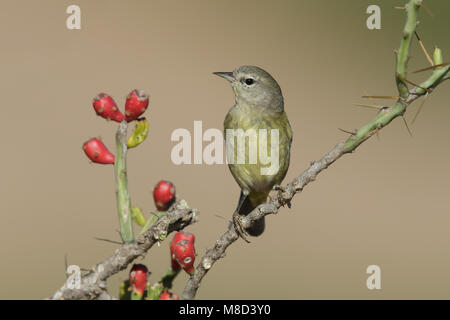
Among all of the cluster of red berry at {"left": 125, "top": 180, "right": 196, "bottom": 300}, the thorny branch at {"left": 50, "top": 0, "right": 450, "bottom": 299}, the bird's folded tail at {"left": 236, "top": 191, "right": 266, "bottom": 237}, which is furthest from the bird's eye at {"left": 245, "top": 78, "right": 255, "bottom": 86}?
the thorny branch at {"left": 50, "top": 0, "right": 450, "bottom": 299}

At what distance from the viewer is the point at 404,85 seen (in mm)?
2105

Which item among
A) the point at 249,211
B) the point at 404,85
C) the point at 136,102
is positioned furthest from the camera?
the point at 249,211

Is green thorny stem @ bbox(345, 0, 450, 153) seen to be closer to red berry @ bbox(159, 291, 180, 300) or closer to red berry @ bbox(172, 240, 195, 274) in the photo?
red berry @ bbox(172, 240, 195, 274)

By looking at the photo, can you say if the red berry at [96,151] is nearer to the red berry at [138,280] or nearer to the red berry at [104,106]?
the red berry at [104,106]

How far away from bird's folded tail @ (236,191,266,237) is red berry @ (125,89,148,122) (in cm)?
122

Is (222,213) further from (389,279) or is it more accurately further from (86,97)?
(86,97)

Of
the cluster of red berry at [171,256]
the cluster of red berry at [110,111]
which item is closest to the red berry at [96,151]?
the cluster of red berry at [110,111]

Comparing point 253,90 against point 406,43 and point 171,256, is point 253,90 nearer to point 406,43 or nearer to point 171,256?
point 171,256

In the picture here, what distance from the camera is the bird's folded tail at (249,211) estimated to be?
378cm

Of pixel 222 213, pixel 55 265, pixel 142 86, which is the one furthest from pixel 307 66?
pixel 55 265

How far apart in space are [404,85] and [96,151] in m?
1.41

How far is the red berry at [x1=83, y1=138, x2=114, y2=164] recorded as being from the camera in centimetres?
275

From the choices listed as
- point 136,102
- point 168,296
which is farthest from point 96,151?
point 168,296

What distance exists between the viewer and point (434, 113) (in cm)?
1363
